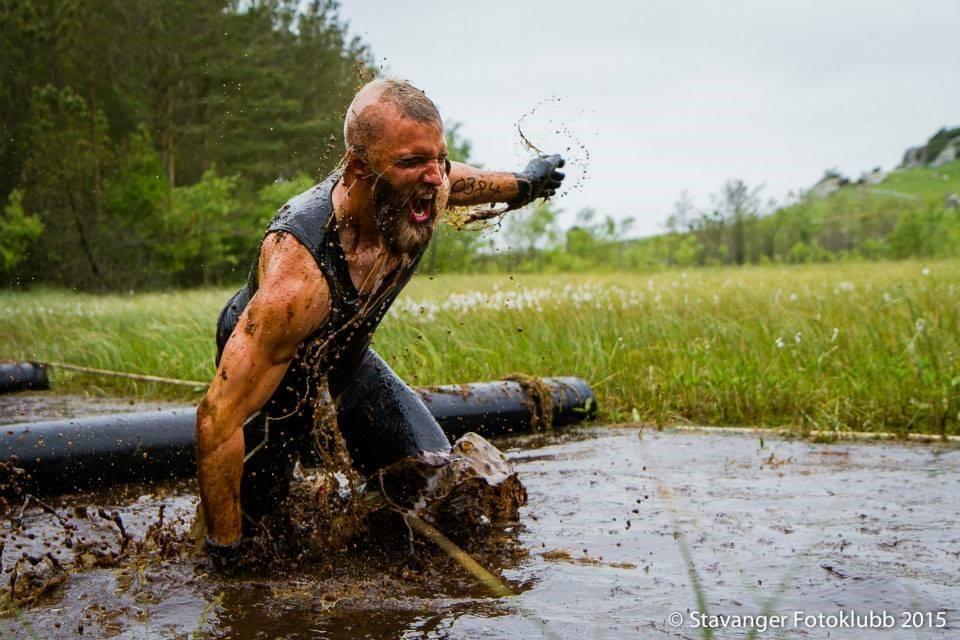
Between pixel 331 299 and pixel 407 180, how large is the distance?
0.43 meters

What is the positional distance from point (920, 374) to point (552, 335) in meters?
2.64

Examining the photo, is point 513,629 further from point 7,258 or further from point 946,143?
point 946,143

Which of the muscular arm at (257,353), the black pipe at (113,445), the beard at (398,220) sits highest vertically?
the beard at (398,220)

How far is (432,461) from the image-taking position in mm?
3639

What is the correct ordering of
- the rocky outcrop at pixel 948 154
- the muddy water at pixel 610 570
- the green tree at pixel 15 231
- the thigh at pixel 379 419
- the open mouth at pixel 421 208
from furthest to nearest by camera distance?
the rocky outcrop at pixel 948 154
the green tree at pixel 15 231
the thigh at pixel 379 419
the open mouth at pixel 421 208
the muddy water at pixel 610 570

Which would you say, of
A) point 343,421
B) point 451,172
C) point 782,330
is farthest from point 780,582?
point 782,330

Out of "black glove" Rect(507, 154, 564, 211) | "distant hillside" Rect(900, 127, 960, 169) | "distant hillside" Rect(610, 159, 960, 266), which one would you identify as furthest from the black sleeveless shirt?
"distant hillside" Rect(900, 127, 960, 169)

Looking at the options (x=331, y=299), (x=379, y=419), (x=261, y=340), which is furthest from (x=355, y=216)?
(x=379, y=419)

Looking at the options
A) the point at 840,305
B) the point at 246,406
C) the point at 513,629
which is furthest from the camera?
the point at 840,305

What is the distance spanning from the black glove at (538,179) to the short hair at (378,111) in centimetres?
116

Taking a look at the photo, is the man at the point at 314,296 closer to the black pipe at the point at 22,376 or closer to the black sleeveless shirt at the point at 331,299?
the black sleeveless shirt at the point at 331,299

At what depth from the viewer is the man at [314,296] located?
112 inches

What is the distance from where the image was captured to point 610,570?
3.11m

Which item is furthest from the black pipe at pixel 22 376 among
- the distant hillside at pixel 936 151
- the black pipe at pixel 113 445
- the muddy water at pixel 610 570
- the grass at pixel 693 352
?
the distant hillside at pixel 936 151
